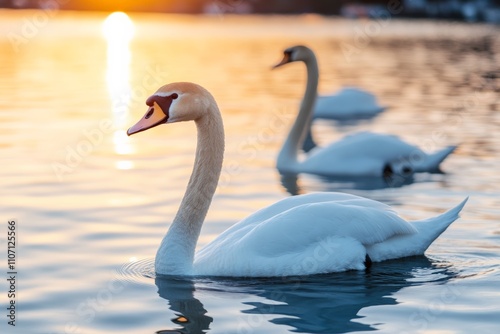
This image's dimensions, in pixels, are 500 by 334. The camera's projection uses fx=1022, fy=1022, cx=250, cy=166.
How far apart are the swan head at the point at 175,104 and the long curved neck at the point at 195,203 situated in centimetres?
Result: 11

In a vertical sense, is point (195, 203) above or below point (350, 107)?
below

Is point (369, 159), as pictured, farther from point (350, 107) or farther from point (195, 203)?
point (350, 107)

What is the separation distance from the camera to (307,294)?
6.20 metres

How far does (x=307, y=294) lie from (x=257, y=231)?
0.55 m

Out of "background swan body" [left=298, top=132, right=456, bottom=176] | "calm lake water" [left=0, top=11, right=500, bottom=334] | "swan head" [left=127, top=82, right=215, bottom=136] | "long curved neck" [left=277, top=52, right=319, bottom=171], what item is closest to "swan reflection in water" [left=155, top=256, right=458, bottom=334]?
"calm lake water" [left=0, top=11, right=500, bottom=334]

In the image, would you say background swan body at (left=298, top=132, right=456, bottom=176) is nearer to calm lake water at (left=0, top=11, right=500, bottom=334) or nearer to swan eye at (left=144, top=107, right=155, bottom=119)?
calm lake water at (left=0, top=11, right=500, bottom=334)

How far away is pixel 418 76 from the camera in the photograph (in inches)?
1099

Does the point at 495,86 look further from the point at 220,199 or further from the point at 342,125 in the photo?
the point at 220,199

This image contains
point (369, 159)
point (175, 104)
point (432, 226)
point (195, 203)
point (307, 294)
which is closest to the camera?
point (307, 294)

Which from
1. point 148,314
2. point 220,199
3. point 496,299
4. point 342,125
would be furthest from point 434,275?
point 342,125

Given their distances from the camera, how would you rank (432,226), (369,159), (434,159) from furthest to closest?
(434,159)
(369,159)
(432,226)

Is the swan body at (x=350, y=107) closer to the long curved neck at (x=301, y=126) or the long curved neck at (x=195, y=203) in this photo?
the long curved neck at (x=301, y=126)

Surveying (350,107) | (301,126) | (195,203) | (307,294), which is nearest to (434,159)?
(301,126)

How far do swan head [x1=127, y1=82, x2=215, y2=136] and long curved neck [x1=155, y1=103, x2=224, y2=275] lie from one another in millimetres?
112
